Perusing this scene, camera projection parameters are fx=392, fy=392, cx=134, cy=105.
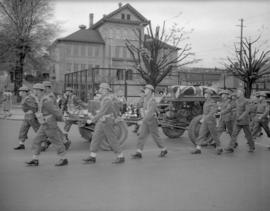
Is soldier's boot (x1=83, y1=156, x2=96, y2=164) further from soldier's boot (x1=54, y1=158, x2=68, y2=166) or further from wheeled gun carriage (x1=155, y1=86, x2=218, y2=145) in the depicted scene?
wheeled gun carriage (x1=155, y1=86, x2=218, y2=145)

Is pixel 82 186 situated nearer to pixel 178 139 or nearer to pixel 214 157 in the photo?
pixel 214 157

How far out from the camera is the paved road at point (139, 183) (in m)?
5.33

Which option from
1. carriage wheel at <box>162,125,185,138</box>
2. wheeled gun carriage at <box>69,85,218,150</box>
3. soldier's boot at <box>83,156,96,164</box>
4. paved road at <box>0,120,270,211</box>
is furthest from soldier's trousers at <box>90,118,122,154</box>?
carriage wheel at <box>162,125,185,138</box>

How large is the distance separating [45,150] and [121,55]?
49585 mm

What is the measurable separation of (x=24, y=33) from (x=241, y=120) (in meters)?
29.1

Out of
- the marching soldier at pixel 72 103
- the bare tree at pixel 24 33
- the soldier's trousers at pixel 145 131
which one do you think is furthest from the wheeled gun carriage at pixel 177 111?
the bare tree at pixel 24 33

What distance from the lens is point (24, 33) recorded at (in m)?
35.2

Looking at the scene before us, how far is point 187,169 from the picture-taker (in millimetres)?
7641

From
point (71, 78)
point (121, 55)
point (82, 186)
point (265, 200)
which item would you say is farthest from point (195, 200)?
point (121, 55)

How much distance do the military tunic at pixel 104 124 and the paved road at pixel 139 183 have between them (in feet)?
1.38

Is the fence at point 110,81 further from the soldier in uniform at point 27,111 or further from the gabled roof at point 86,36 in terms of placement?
the gabled roof at point 86,36

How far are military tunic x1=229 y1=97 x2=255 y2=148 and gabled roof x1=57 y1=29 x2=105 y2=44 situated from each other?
47.5m

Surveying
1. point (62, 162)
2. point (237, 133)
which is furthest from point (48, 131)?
point (237, 133)

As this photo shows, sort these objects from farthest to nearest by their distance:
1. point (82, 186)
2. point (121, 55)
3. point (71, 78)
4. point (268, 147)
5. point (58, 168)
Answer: point (121, 55) < point (71, 78) < point (268, 147) < point (58, 168) < point (82, 186)
